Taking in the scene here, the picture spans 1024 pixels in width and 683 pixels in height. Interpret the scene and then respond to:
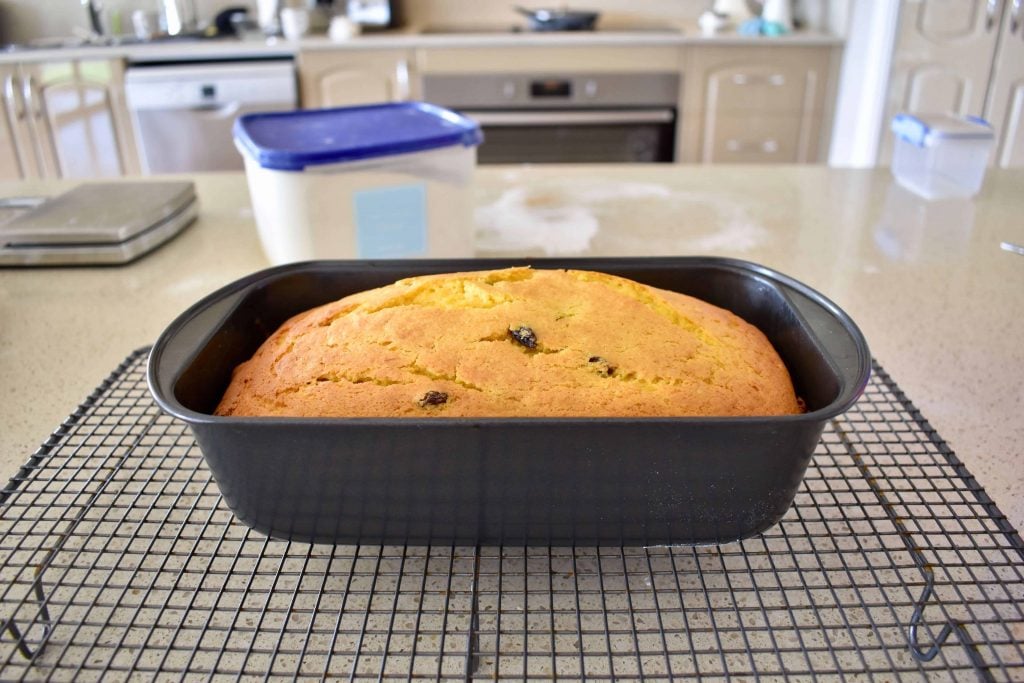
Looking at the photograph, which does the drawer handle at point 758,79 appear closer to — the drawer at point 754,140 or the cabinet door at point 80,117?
the drawer at point 754,140

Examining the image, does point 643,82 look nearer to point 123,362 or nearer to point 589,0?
point 589,0

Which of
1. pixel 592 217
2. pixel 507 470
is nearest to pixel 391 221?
pixel 592 217

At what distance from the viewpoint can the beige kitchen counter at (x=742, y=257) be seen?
30.1 inches

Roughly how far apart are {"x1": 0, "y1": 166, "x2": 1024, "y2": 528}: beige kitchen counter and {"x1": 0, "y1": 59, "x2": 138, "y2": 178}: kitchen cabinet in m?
1.60

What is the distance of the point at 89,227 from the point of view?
3.65ft

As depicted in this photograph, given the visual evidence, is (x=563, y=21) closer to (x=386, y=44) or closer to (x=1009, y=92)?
(x=386, y=44)

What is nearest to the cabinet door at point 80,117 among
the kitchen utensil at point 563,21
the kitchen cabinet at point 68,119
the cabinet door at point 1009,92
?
the kitchen cabinet at point 68,119

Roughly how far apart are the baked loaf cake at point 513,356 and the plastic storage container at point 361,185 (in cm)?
34

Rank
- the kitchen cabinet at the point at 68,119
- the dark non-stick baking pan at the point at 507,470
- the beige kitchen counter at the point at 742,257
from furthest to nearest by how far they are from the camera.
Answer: the kitchen cabinet at the point at 68,119 → the beige kitchen counter at the point at 742,257 → the dark non-stick baking pan at the point at 507,470

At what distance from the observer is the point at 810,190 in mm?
1448

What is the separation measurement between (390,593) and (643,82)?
2.67m

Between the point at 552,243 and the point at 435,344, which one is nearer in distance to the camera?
the point at 435,344

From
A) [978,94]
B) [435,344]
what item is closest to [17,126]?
[435,344]

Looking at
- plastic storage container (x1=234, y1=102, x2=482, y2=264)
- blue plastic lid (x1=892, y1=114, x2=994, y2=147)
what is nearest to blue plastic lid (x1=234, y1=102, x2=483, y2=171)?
plastic storage container (x1=234, y1=102, x2=482, y2=264)
